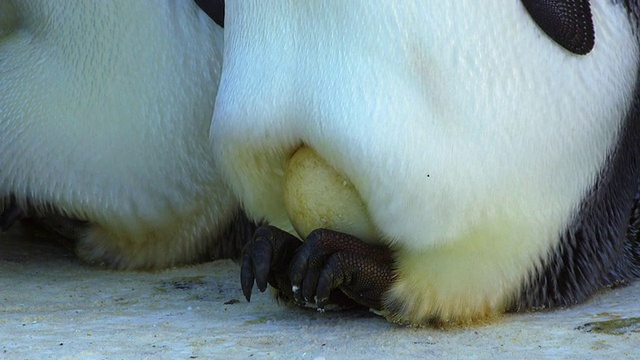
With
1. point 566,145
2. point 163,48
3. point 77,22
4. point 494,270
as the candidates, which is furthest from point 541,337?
point 77,22

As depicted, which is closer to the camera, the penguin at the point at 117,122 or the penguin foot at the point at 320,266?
the penguin foot at the point at 320,266

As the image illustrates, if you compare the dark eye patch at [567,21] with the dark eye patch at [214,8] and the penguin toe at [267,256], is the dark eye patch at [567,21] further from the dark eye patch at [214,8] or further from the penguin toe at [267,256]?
the dark eye patch at [214,8]

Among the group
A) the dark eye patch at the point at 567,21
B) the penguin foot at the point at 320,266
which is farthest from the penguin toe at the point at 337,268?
the dark eye patch at the point at 567,21

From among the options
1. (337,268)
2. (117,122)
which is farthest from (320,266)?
→ (117,122)

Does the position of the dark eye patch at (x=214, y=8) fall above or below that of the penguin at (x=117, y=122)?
above

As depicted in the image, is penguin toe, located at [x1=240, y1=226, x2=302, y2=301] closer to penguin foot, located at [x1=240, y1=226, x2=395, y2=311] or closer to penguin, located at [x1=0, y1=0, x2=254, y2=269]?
penguin foot, located at [x1=240, y1=226, x2=395, y2=311]

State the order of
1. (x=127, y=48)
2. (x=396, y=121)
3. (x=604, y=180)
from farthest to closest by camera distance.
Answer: (x=127, y=48), (x=604, y=180), (x=396, y=121)

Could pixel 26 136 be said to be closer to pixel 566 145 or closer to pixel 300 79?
pixel 300 79

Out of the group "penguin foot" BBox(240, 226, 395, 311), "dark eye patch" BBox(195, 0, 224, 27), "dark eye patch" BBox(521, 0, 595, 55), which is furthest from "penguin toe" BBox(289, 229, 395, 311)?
"dark eye patch" BBox(195, 0, 224, 27)
